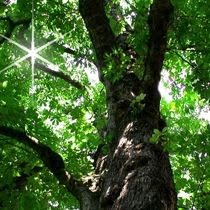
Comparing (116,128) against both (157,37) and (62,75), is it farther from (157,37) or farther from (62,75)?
(62,75)

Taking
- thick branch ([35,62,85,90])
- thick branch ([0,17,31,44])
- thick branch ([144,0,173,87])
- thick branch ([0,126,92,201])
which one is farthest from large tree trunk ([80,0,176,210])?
thick branch ([35,62,85,90])

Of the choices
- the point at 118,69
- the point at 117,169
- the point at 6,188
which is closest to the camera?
the point at 117,169

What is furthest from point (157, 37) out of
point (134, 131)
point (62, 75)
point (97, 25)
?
point (62, 75)

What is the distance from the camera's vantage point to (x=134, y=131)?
12.6 feet

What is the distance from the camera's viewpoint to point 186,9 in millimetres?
5742

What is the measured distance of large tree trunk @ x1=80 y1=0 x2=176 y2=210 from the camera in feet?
10.1

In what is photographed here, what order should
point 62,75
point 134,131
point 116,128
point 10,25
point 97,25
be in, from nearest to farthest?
point 134,131
point 116,128
point 97,25
point 10,25
point 62,75

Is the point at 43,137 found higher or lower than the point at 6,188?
higher

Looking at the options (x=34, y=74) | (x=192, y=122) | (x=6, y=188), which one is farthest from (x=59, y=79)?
(x=6, y=188)

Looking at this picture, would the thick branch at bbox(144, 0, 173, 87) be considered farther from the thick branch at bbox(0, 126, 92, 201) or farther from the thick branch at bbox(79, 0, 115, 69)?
the thick branch at bbox(0, 126, 92, 201)

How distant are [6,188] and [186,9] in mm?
3883

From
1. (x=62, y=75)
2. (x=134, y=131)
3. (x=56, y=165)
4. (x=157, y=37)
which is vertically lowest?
(x=56, y=165)

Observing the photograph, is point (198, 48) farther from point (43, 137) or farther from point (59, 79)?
point (59, 79)

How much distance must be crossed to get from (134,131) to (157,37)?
1.23 metres
